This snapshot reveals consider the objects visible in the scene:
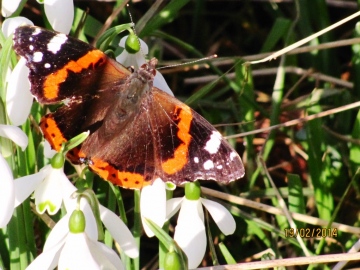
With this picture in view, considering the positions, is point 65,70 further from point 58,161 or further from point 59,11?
point 58,161

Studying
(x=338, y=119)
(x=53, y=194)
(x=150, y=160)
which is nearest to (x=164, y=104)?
(x=150, y=160)

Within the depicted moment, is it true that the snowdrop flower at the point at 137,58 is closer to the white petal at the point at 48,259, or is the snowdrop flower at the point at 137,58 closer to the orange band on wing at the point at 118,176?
the orange band on wing at the point at 118,176

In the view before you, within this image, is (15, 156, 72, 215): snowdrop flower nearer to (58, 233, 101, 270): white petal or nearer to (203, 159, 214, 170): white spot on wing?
(58, 233, 101, 270): white petal

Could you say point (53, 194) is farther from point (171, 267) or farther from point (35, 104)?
point (35, 104)
